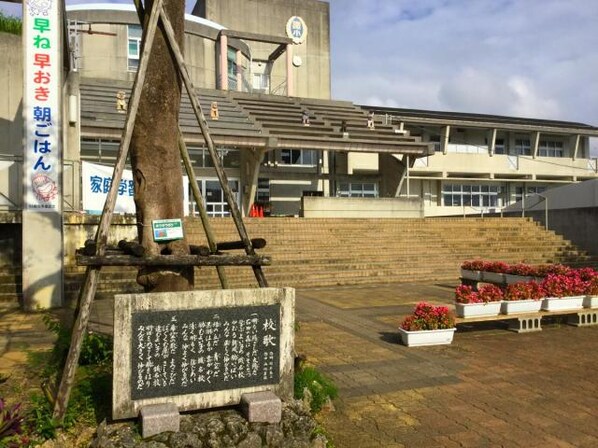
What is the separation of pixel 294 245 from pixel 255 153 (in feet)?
29.0

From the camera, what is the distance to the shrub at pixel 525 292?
912 centimetres

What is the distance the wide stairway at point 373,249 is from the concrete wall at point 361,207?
7.86 ft

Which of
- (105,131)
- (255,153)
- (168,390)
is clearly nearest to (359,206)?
(255,153)

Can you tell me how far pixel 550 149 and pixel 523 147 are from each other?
2.79 m

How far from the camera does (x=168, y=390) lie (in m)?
4.23

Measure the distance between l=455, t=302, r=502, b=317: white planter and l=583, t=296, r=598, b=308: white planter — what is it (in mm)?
2082

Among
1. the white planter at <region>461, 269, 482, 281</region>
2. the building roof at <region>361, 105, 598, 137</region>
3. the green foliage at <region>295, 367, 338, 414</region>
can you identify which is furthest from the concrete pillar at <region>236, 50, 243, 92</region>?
the green foliage at <region>295, 367, 338, 414</region>

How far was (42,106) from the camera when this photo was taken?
10.9 m

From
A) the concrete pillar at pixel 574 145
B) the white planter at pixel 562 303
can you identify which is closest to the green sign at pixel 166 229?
the white planter at pixel 562 303

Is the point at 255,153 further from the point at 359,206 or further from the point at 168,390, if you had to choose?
the point at 168,390

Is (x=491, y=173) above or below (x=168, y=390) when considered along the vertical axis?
above

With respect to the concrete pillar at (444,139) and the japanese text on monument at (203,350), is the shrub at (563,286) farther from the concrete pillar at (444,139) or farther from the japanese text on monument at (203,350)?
the concrete pillar at (444,139)

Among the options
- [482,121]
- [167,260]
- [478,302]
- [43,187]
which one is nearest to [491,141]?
[482,121]

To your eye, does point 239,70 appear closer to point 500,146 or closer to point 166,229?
point 500,146
